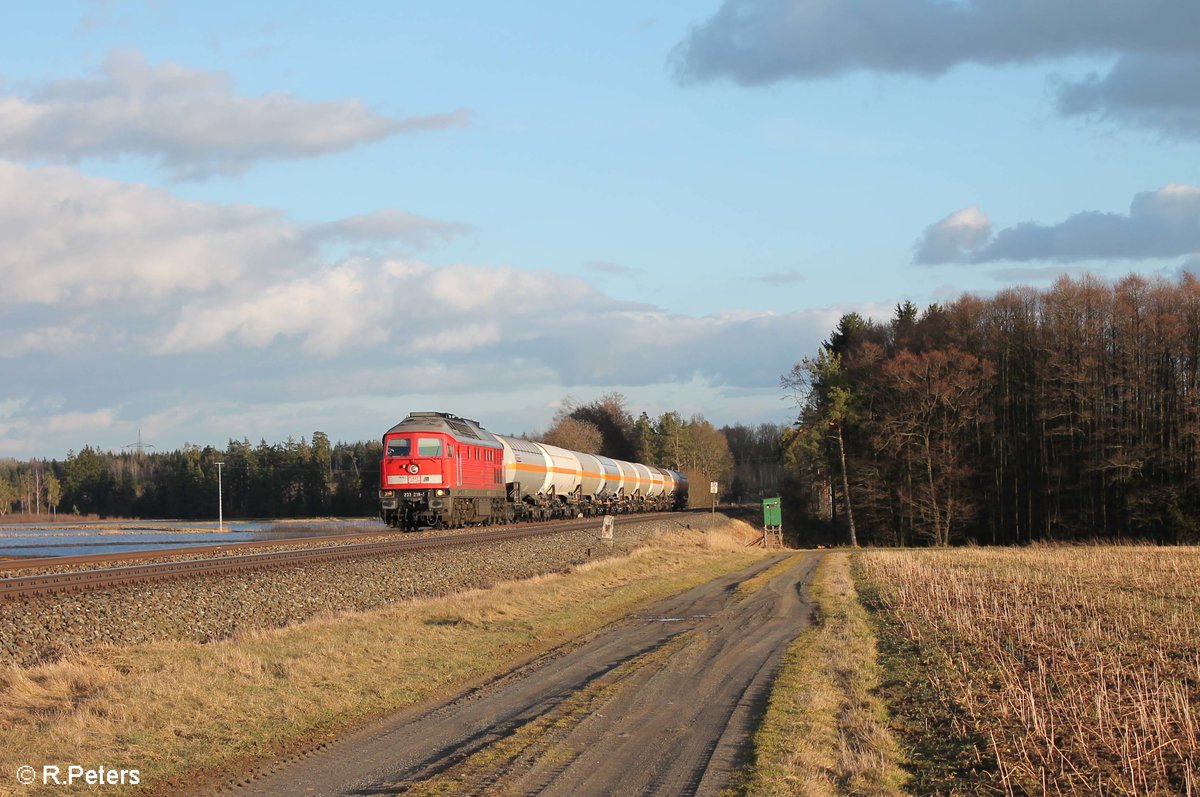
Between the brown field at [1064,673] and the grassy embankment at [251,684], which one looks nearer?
the brown field at [1064,673]

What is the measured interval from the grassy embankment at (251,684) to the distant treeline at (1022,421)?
49.2 metres

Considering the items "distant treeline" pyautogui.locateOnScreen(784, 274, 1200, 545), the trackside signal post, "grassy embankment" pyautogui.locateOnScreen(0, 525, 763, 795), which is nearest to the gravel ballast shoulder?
"grassy embankment" pyautogui.locateOnScreen(0, 525, 763, 795)

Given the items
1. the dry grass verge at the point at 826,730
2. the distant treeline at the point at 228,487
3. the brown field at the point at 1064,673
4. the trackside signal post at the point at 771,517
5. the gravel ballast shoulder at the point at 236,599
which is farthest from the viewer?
the distant treeline at the point at 228,487

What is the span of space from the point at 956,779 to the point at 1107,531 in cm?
6020

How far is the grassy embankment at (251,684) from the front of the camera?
11016 mm

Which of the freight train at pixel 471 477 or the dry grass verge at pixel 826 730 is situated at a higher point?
the freight train at pixel 471 477

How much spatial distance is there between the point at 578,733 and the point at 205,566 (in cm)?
1977

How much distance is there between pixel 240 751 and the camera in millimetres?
11188

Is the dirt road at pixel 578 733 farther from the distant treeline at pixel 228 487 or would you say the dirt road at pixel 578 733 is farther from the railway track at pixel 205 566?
the distant treeline at pixel 228 487

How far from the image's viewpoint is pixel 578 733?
11.6 m

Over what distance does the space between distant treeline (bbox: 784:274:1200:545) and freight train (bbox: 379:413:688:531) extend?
65.5 feet

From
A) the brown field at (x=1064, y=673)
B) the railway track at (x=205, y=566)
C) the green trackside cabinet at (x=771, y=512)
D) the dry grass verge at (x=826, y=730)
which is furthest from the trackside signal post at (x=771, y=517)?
the dry grass verge at (x=826, y=730)

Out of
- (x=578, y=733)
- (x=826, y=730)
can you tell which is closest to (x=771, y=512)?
(x=826, y=730)

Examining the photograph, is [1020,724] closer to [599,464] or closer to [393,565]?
[393,565]
